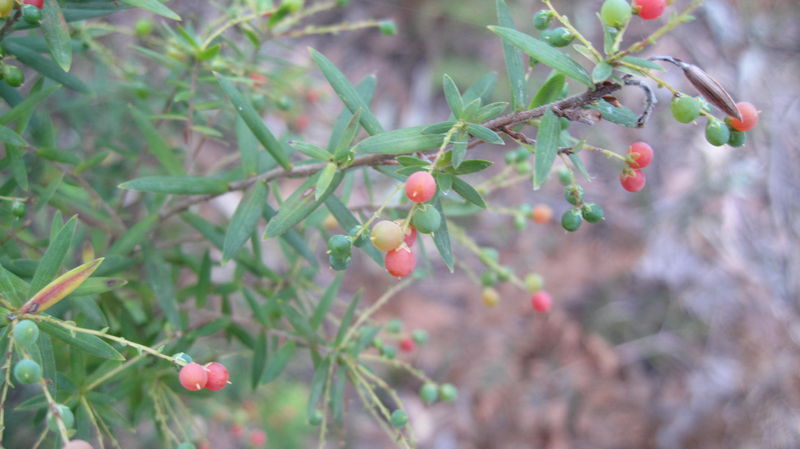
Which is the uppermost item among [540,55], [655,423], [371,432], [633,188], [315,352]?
[540,55]

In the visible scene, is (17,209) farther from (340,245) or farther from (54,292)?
(340,245)

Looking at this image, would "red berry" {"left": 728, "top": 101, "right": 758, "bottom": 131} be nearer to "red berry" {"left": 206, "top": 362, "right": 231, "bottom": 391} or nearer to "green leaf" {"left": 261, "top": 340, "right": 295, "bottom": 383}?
"red berry" {"left": 206, "top": 362, "right": 231, "bottom": 391}

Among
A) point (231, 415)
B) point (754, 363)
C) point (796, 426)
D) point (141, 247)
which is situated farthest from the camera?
point (754, 363)

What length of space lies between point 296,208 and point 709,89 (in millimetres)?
887

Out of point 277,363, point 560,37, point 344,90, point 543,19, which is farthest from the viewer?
point 277,363

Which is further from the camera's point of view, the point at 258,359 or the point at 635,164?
the point at 258,359

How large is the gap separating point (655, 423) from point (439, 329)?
1565 mm

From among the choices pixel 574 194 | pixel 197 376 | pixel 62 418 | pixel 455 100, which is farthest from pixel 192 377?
pixel 574 194

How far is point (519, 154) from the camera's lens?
1.96m

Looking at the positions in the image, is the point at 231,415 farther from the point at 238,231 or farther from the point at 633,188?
the point at 633,188

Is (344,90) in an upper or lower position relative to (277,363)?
upper

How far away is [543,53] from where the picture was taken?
1245mm

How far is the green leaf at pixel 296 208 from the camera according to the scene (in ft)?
4.60

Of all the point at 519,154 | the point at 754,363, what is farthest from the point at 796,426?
the point at 519,154
